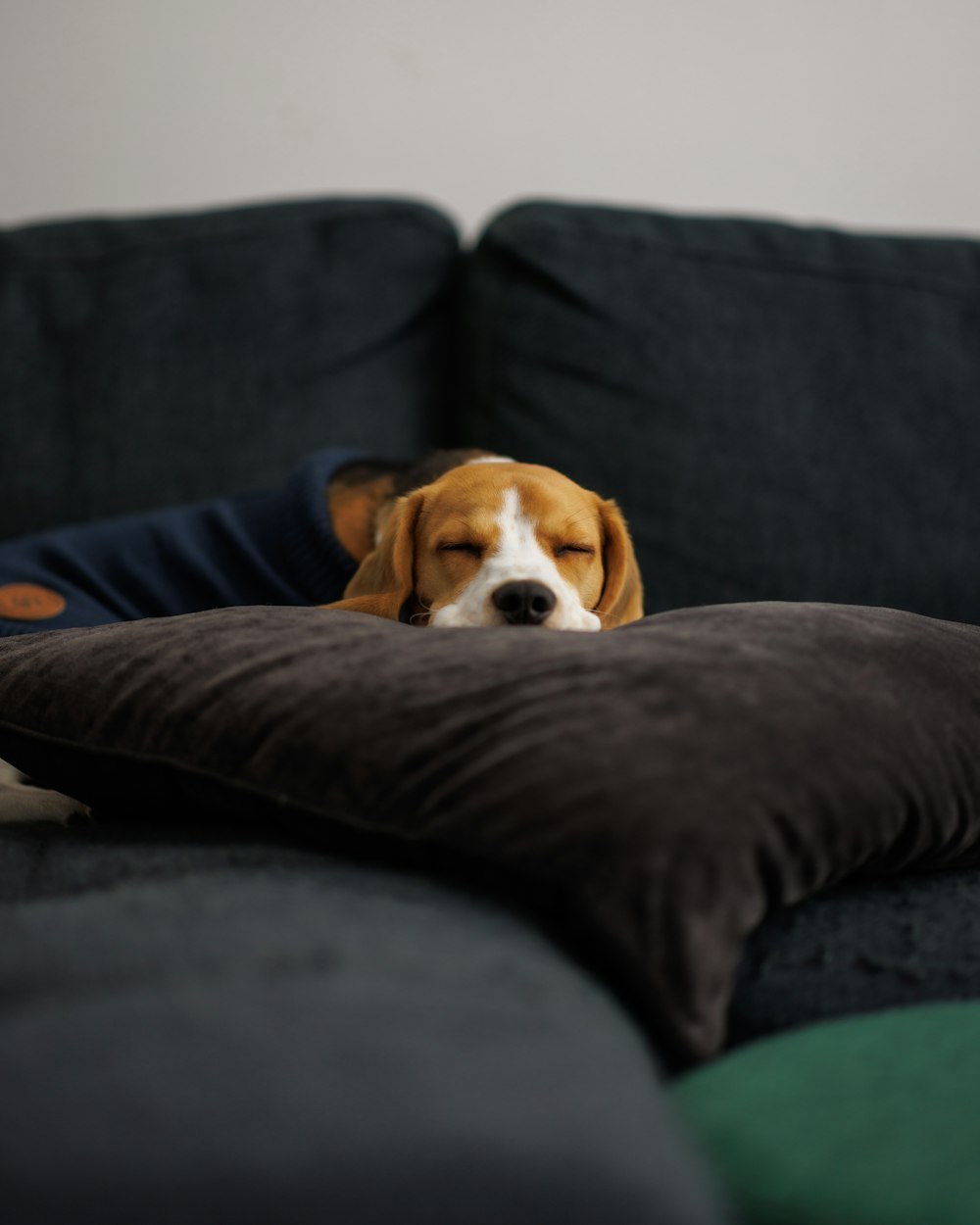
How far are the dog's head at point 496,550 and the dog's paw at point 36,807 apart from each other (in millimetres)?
410

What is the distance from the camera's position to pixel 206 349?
1928 millimetres

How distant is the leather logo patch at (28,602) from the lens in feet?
4.69

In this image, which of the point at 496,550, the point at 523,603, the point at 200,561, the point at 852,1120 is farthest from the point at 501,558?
the point at 852,1120

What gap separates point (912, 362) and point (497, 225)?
0.80 meters

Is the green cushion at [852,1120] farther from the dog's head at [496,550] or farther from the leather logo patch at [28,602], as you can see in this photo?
the leather logo patch at [28,602]

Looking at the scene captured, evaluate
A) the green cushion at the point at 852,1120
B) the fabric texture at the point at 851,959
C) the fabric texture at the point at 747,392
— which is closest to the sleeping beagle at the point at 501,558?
the fabric texture at the point at 747,392

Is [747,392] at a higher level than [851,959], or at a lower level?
higher

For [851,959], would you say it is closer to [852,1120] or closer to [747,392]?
[852,1120]

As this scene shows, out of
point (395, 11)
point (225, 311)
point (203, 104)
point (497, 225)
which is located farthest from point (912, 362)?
point (203, 104)

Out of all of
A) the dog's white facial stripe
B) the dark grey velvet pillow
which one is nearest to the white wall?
the dog's white facial stripe

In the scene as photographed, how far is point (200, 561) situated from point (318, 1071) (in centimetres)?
119

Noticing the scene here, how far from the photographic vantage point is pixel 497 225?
1960 millimetres

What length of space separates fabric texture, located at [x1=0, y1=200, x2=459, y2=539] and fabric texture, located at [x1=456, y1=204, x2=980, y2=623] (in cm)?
16

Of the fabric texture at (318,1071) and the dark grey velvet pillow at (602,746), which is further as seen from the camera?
the dark grey velvet pillow at (602,746)
